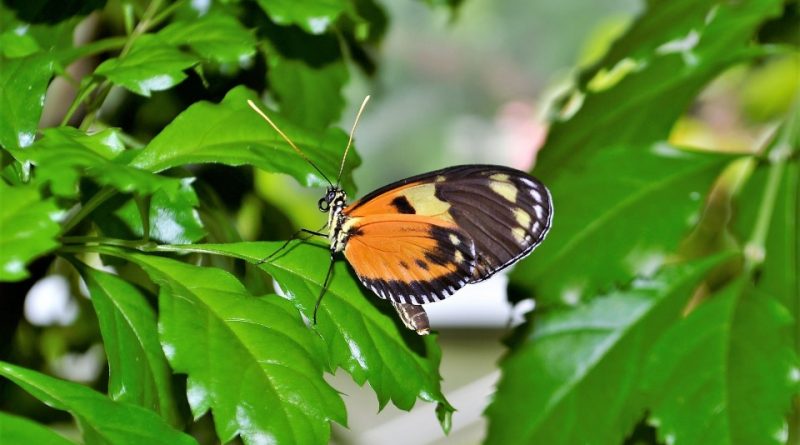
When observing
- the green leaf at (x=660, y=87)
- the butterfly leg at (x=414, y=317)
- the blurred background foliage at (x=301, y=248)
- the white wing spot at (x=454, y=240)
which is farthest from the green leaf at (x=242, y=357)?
the green leaf at (x=660, y=87)

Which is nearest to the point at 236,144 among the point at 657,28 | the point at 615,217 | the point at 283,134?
the point at 283,134

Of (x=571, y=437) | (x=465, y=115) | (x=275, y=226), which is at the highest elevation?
(x=275, y=226)

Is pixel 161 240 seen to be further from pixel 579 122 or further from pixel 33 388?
pixel 579 122

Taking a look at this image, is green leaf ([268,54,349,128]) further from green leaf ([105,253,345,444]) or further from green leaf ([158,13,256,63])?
green leaf ([105,253,345,444])

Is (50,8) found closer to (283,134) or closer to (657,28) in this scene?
(283,134)

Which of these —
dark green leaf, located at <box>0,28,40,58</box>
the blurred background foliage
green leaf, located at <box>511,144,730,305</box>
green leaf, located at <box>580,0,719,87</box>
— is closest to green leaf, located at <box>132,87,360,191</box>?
the blurred background foliage

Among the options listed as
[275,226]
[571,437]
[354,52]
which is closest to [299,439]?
[571,437]
